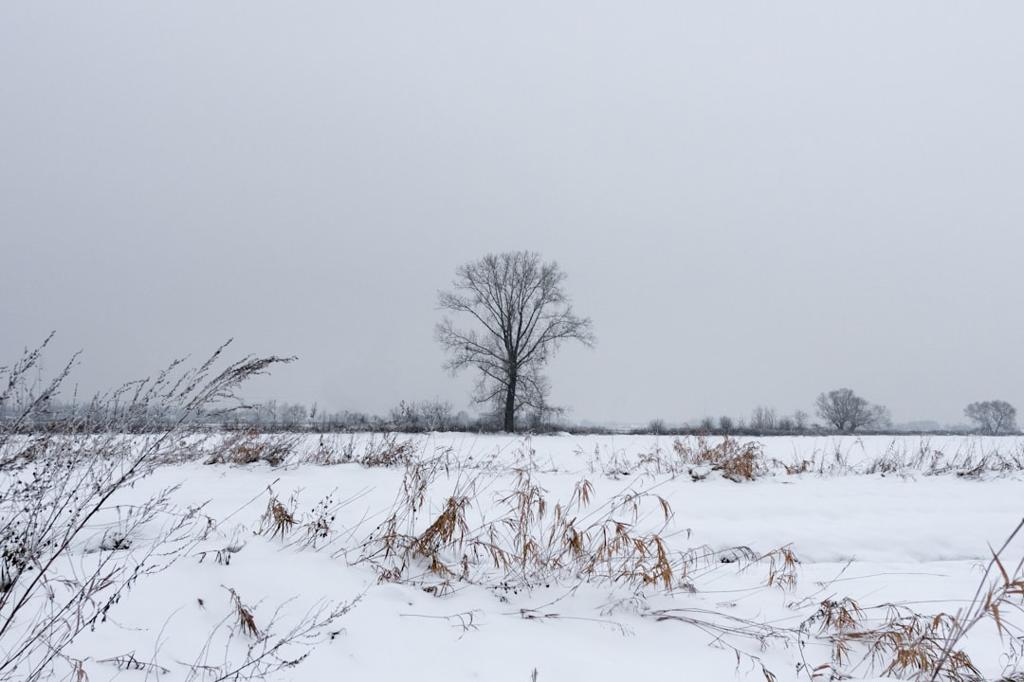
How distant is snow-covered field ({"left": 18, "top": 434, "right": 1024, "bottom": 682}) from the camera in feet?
7.16

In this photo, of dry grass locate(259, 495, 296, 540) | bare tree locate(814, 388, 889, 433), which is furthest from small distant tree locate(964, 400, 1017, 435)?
dry grass locate(259, 495, 296, 540)

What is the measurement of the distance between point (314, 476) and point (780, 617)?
15.2ft

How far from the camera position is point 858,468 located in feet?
26.0

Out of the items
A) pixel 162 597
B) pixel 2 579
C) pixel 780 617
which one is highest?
pixel 2 579

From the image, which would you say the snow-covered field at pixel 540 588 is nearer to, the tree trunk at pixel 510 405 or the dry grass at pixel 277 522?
the dry grass at pixel 277 522

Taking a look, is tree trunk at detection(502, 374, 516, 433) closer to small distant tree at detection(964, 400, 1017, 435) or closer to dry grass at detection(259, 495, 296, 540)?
dry grass at detection(259, 495, 296, 540)

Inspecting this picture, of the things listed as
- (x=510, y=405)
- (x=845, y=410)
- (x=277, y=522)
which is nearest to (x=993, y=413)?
(x=845, y=410)

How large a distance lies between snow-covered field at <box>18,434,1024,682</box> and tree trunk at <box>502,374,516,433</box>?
18832 mm

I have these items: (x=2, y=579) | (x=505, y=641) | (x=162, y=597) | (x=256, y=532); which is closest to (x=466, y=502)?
(x=505, y=641)

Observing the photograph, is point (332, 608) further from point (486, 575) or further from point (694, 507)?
point (694, 507)

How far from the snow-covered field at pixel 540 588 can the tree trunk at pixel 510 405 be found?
18.8 meters

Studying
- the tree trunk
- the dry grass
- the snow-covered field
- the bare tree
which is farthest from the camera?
the bare tree

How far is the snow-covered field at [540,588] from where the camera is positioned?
7.16 ft

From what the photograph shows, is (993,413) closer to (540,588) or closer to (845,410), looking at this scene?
(845,410)
